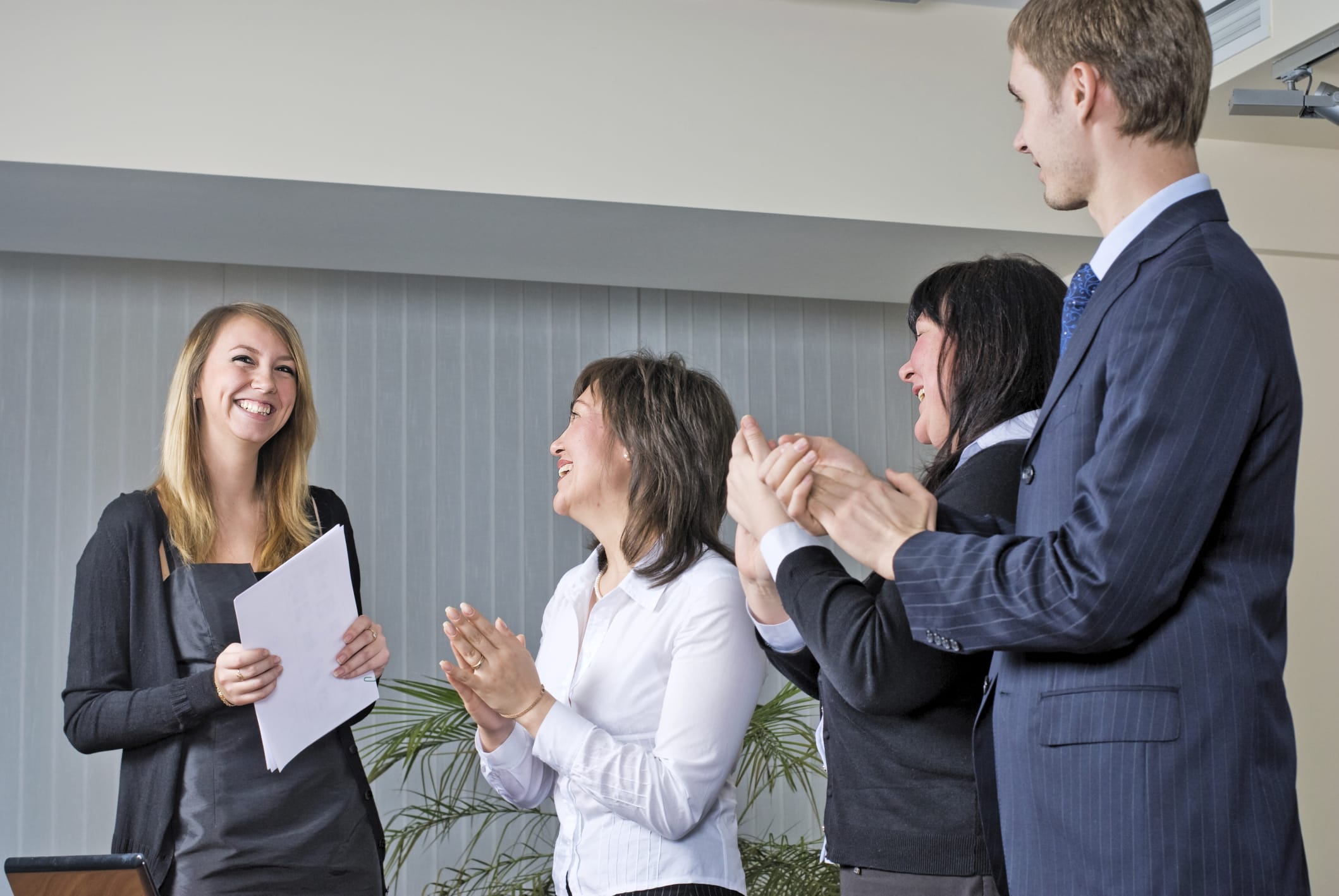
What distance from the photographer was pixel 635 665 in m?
1.96

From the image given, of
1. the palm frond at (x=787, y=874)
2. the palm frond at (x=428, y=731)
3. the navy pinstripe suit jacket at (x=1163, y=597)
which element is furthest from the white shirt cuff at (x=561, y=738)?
the palm frond at (x=787, y=874)

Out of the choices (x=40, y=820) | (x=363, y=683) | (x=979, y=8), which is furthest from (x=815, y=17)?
(x=40, y=820)

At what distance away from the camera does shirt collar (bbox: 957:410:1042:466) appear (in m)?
1.42

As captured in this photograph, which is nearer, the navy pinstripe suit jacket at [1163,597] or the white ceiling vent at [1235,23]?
the navy pinstripe suit jacket at [1163,597]

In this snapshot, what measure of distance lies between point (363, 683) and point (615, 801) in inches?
26.3

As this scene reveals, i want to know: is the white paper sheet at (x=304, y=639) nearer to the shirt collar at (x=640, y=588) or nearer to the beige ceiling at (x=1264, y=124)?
the shirt collar at (x=640, y=588)

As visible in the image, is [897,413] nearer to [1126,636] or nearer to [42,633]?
[42,633]

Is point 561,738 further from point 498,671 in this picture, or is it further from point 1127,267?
point 1127,267

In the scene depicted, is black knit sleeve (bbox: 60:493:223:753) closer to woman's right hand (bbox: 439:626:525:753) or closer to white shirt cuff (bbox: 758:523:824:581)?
woman's right hand (bbox: 439:626:525:753)

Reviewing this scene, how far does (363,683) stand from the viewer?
2.26 metres

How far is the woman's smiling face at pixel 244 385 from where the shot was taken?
230 cm

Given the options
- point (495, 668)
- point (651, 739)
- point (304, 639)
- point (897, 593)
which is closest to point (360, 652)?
point (304, 639)

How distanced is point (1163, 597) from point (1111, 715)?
0.11m

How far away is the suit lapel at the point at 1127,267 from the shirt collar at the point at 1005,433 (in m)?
0.23
